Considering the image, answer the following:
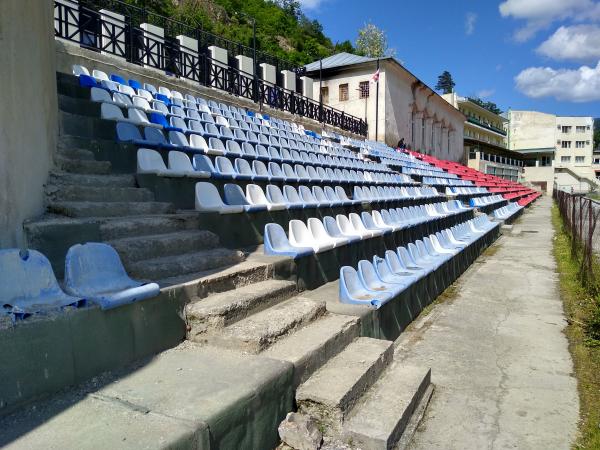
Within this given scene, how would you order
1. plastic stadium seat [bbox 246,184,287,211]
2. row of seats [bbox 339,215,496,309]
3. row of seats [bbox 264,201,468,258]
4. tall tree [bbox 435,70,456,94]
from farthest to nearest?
tall tree [bbox 435,70,456,94] < plastic stadium seat [bbox 246,184,287,211] < row of seats [bbox 264,201,468,258] < row of seats [bbox 339,215,496,309]

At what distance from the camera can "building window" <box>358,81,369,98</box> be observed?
1013 inches

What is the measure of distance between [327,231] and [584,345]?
Result: 9.33 ft

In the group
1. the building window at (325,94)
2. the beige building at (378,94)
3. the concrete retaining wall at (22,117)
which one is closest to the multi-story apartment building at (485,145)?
the beige building at (378,94)

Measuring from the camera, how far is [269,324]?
2820 millimetres

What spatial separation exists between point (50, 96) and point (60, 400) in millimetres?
2875

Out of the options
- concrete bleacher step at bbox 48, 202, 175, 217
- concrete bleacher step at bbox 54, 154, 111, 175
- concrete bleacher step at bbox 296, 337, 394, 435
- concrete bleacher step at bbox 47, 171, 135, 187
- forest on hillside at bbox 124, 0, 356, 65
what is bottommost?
concrete bleacher step at bbox 296, 337, 394, 435

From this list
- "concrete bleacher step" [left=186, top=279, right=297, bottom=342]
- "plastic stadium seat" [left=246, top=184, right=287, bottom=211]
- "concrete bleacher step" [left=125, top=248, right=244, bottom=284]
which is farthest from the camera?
"plastic stadium seat" [left=246, top=184, right=287, bottom=211]

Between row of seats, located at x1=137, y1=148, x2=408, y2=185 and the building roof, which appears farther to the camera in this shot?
the building roof

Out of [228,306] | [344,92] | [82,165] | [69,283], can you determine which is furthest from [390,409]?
[344,92]

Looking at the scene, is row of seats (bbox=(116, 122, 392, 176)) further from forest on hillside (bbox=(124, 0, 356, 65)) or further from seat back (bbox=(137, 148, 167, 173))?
forest on hillside (bbox=(124, 0, 356, 65))

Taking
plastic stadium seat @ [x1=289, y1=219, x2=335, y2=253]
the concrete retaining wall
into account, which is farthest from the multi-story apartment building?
the concrete retaining wall

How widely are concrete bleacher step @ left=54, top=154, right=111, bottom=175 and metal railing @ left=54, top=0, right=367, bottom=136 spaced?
257 inches

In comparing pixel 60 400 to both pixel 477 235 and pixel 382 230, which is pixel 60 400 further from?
pixel 477 235

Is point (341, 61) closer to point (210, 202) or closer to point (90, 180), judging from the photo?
point (210, 202)
